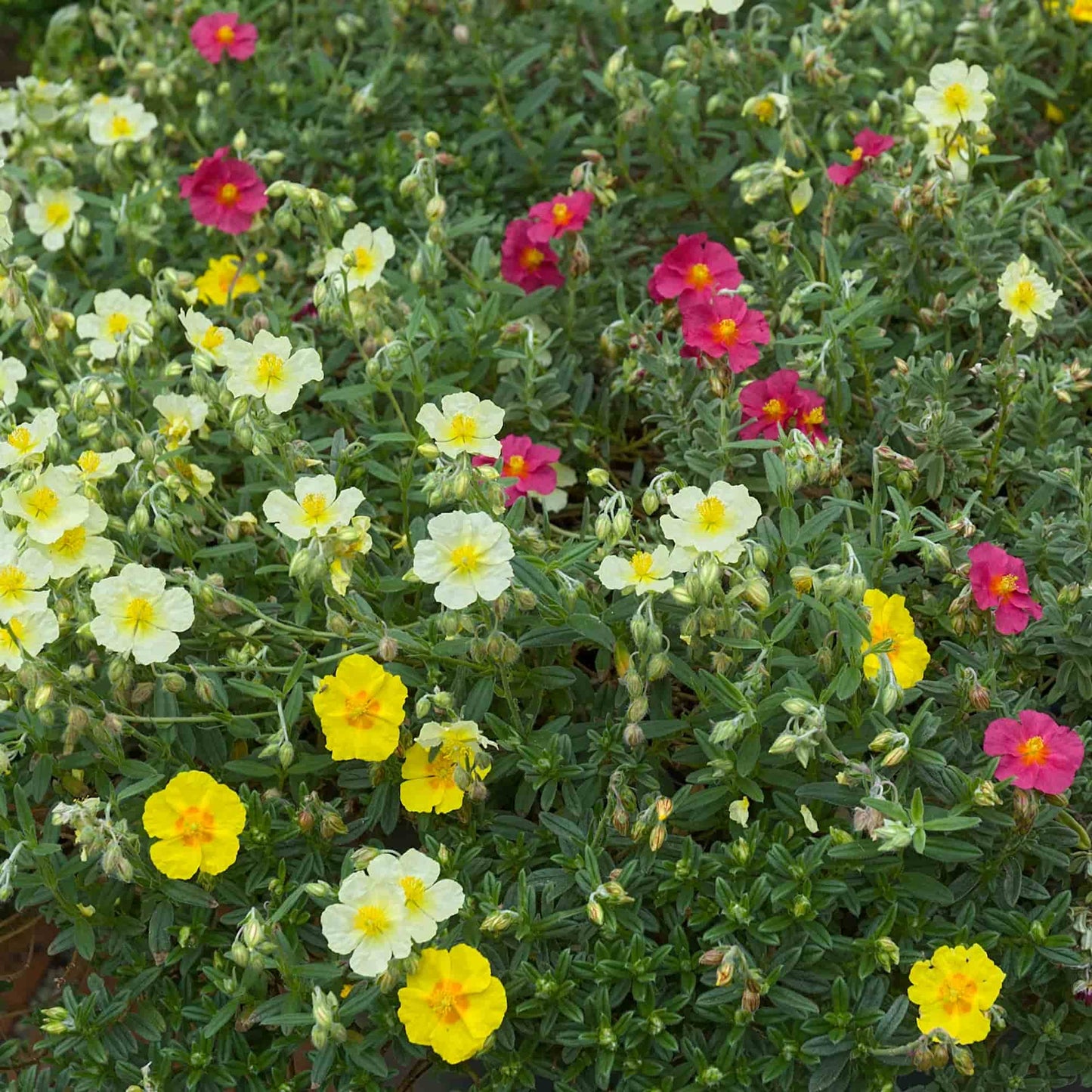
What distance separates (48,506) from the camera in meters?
2.20

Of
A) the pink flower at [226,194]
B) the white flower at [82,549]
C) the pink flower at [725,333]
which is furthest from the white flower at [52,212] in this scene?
the pink flower at [725,333]

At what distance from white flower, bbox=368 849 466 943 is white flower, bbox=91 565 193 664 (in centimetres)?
49

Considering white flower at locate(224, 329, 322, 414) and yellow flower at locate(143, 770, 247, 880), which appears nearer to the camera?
yellow flower at locate(143, 770, 247, 880)

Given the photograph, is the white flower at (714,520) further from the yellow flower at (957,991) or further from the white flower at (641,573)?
the yellow flower at (957,991)

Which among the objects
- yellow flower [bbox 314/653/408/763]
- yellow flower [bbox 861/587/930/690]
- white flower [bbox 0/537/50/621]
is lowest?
yellow flower [bbox 314/653/408/763]

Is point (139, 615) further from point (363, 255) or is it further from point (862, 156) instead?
point (862, 156)

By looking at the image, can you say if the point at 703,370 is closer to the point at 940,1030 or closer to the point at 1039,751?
the point at 1039,751

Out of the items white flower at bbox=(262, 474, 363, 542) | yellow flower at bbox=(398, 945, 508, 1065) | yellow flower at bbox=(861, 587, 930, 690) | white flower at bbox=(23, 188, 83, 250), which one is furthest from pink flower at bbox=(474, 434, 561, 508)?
white flower at bbox=(23, 188, 83, 250)

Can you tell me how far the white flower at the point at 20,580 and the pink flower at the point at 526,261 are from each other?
1.29m

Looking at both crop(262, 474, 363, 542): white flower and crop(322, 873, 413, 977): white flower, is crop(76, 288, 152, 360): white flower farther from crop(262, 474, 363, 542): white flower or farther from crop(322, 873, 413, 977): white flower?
crop(322, 873, 413, 977): white flower

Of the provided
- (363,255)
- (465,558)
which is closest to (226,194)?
(363,255)

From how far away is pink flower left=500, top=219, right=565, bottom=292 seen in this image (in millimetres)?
3014

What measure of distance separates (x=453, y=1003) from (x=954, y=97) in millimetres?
2044

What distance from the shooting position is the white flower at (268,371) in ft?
7.75
